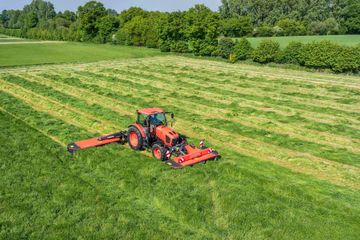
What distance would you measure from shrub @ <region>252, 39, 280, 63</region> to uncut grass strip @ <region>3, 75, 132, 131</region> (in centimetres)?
2971

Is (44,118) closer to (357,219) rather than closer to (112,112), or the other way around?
(112,112)

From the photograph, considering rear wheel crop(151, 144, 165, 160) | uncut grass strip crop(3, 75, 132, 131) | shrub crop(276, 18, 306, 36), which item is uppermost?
shrub crop(276, 18, 306, 36)

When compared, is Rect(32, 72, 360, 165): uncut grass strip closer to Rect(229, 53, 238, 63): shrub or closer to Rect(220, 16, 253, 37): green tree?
Rect(229, 53, 238, 63): shrub

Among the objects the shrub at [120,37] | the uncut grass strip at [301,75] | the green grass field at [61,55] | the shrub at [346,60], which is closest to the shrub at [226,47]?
the uncut grass strip at [301,75]

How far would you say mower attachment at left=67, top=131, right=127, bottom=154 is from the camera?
15.0 m

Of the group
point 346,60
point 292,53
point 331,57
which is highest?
point 292,53

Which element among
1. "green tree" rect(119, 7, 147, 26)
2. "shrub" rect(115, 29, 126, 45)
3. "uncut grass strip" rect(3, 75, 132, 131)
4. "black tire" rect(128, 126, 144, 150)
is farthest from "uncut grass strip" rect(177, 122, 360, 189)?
"green tree" rect(119, 7, 147, 26)

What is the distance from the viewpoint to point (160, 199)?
11.2 metres

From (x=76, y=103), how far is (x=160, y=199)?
1488 centimetres

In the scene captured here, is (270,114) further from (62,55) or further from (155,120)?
(62,55)

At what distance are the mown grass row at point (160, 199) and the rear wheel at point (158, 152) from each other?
36 centimetres

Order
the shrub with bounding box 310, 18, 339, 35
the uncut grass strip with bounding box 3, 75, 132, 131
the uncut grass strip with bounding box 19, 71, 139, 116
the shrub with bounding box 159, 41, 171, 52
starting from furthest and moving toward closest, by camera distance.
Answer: the shrub with bounding box 310, 18, 339, 35 → the shrub with bounding box 159, 41, 171, 52 → the uncut grass strip with bounding box 19, 71, 139, 116 → the uncut grass strip with bounding box 3, 75, 132, 131

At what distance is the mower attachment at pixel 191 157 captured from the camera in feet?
43.5

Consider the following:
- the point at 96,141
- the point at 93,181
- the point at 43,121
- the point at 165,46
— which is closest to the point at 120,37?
the point at 165,46
